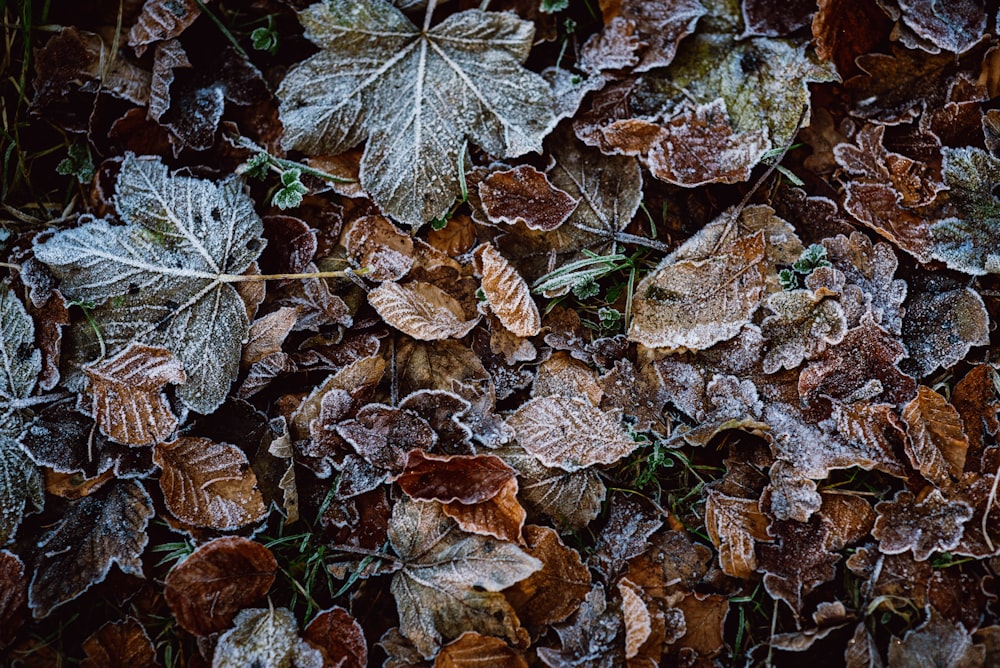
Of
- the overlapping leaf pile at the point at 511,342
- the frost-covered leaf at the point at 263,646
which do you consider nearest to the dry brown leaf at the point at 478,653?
the overlapping leaf pile at the point at 511,342

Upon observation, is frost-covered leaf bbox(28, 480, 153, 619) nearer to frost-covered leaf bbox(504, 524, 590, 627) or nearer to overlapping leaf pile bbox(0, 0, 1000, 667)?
overlapping leaf pile bbox(0, 0, 1000, 667)

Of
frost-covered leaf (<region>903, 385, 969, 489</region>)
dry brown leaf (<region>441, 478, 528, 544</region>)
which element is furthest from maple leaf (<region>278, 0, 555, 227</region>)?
frost-covered leaf (<region>903, 385, 969, 489</region>)

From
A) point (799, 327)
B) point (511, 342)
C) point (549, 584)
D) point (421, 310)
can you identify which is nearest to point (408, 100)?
point (421, 310)

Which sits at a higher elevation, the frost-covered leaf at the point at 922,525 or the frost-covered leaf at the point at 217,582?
the frost-covered leaf at the point at 922,525

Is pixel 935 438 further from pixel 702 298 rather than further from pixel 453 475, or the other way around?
pixel 453 475

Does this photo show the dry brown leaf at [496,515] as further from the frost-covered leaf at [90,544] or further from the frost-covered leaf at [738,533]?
the frost-covered leaf at [90,544]

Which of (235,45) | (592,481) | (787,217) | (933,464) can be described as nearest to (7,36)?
(235,45)
